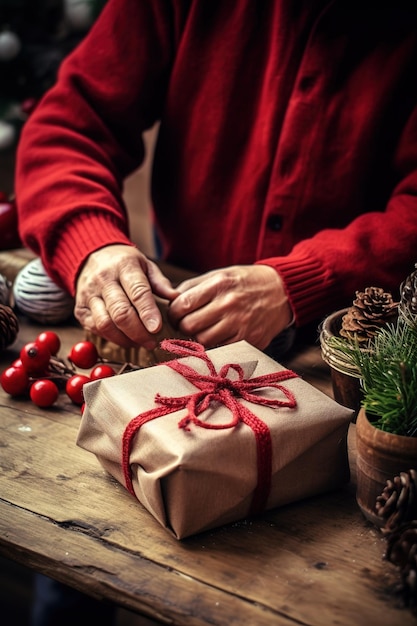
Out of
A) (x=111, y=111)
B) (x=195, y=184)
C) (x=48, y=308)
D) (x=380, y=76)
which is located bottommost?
(x=48, y=308)

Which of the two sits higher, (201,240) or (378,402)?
(378,402)

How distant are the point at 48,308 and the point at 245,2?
684mm

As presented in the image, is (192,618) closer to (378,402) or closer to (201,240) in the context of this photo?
(378,402)

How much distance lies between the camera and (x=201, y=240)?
5.20 feet

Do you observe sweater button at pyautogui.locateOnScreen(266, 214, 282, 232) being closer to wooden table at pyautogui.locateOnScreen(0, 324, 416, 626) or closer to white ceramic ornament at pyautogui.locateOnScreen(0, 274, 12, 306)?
white ceramic ornament at pyautogui.locateOnScreen(0, 274, 12, 306)

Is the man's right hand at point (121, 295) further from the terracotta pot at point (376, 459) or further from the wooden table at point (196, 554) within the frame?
the terracotta pot at point (376, 459)

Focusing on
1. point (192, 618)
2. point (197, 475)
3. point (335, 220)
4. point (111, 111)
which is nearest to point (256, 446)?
point (197, 475)

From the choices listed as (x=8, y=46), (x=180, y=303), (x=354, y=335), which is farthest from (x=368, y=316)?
(x=8, y=46)

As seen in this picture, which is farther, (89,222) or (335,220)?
(335,220)

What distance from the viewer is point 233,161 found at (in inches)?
59.4

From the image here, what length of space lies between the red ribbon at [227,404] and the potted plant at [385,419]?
9 centimetres

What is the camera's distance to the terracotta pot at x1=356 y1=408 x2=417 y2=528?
805 millimetres

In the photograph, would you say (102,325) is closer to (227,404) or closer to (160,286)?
(160,286)

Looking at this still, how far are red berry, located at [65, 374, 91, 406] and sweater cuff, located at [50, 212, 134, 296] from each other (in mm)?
215
